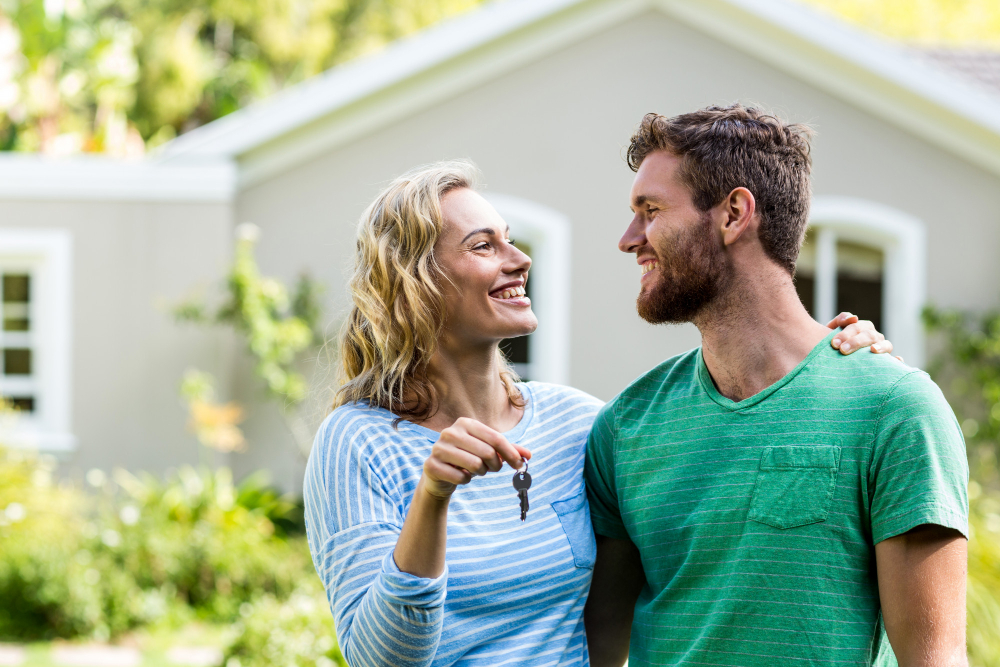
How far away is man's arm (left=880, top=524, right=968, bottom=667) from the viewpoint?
1873mm

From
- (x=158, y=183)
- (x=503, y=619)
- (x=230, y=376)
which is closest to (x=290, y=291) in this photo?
(x=230, y=376)

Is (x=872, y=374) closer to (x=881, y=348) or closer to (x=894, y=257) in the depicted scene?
(x=881, y=348)

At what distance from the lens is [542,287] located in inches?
357

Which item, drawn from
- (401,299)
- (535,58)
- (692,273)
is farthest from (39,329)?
(692,273)

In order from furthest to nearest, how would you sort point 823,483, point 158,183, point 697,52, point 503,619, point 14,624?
point 697,52 → point 158,183 → point 14,624 → point 503,619 → point 823,483

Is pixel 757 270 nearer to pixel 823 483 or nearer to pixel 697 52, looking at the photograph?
pixel 823 483

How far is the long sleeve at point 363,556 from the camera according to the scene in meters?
1.98

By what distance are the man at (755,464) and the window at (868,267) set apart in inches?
284

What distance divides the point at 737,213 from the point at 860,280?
7.82m

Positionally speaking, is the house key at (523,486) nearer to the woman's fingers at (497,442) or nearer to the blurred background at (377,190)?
the woman's fingers at (497,442)

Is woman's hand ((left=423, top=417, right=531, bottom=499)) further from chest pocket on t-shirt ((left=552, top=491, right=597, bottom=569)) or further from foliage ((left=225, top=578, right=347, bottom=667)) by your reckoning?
foliage ((left=225, top=578, right=347, bottom=667))

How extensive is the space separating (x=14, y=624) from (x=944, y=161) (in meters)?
8.78

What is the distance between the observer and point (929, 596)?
6.15 ft

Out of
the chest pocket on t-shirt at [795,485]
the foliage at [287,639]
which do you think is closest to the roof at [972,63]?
the foliage at [287,639]
